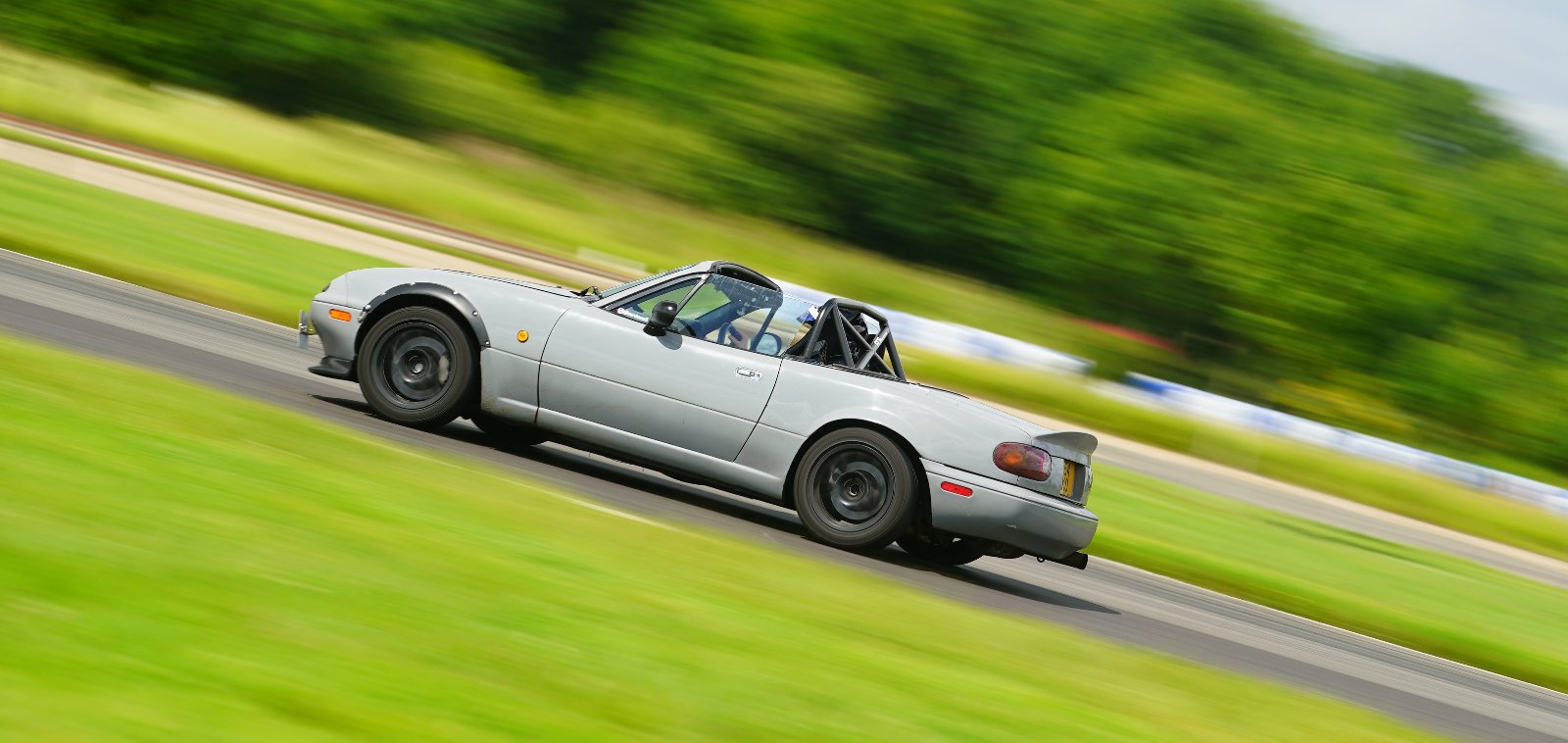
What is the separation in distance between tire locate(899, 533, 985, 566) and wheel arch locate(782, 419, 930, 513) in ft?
3.03

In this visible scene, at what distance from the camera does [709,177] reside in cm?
4809

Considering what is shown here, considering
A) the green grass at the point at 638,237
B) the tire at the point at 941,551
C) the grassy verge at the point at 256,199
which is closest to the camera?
the tire at the point at 941,551

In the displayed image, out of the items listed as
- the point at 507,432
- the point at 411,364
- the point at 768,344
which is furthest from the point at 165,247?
the point at 768,344

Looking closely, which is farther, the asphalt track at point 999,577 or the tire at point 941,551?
the tire at point 941,551

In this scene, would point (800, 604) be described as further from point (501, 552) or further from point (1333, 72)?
point (1333, 72)

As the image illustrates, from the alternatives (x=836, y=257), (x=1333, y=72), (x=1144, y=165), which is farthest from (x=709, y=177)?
(x=1333, y=72)

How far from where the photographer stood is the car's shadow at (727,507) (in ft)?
27.6

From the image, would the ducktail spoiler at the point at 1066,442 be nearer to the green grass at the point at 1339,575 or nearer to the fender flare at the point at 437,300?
the green grass at the point at 1339,575

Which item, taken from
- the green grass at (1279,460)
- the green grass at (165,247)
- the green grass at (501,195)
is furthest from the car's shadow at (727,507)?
the green grass at (501,195)

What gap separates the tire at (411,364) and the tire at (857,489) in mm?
2073

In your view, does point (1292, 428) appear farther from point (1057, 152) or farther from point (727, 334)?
point (727, 334)

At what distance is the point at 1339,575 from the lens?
13578mm

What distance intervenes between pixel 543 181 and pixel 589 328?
37329 millimetres

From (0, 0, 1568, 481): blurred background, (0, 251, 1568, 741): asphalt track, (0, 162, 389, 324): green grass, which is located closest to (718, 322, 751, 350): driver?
(0, 251, 1568, 741): asphalt track
